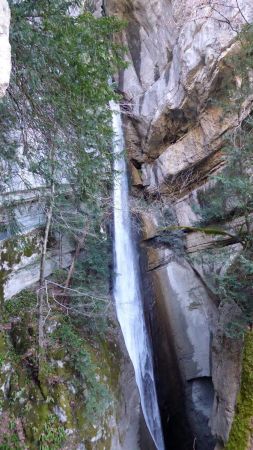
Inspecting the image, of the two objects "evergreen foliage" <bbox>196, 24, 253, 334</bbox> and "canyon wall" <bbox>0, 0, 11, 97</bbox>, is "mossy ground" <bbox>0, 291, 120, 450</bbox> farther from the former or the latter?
"canyon wall" <bbox>0, 0, 11, 97</bbox>

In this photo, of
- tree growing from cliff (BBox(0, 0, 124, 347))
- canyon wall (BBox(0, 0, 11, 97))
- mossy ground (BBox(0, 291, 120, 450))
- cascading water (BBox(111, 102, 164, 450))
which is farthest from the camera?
cascading water (BBox(111, 102, 164, 450))

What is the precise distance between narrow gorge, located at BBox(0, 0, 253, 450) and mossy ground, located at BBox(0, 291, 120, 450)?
24 mm

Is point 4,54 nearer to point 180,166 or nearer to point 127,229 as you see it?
point 180,166

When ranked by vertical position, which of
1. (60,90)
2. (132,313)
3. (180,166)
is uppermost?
(180,166)

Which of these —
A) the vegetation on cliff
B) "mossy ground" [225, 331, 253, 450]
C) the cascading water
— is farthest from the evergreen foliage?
the cascading water

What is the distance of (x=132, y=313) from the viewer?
9.34 metres

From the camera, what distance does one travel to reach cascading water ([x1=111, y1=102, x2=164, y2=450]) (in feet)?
26.5

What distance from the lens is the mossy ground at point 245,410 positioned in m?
4.43

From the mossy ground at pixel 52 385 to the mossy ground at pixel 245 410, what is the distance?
2.43 meters

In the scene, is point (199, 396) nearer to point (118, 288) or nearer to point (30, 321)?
point (118, 288)

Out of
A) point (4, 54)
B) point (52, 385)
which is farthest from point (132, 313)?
point (4, 54)

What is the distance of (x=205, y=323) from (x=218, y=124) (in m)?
5.48

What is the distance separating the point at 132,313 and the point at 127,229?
278 cm

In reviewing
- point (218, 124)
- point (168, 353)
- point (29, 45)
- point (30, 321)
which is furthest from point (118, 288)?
point (29, 45)
